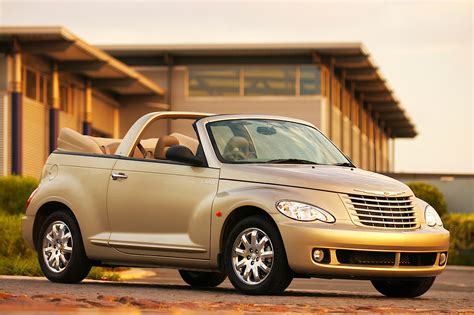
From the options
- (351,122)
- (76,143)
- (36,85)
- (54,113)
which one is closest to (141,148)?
(76,143)

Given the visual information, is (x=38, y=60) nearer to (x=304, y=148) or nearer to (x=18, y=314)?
(x=304, y=148)

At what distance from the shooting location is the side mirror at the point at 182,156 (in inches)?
473

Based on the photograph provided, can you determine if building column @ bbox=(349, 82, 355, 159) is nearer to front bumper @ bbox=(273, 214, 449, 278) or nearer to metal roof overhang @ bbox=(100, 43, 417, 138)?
metal roof overhang @ bbox=(100, 43, 417, 138)

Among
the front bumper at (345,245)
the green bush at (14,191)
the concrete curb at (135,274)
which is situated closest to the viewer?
the front bumper at (345,245)

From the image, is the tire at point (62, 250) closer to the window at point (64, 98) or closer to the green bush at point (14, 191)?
the green bush at point (14, 191)

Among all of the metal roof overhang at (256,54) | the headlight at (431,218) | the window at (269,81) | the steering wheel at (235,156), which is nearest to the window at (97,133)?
the metal roof overhang at (256,54)

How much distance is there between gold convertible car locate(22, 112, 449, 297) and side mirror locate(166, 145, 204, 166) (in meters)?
0.01

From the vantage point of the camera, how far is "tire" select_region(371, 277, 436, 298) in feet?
40.3

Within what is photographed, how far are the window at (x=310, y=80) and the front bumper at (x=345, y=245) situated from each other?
36950mm

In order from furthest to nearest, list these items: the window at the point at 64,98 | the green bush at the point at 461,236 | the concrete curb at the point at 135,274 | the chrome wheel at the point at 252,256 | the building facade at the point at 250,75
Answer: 1. the building facade at the point at 250,75
2. the window at the point at 64,98
3. the green bush at the point at 461,236
4. the concrete curb at the point at 135,274
5. the chrome wheel at the point at 252,256

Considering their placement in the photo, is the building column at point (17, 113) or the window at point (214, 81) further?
the window at point (214, 81)

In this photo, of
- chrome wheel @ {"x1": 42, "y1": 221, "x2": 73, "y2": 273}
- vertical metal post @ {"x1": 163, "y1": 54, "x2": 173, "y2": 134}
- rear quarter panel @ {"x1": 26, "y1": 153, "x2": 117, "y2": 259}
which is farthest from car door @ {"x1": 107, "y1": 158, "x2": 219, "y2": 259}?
vertical metal post @ {"x1": 163, "y1": 54, "x2": 173, "y2": 134}

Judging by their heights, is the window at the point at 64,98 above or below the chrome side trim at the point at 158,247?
above

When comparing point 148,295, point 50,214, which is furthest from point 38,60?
point 148,295
